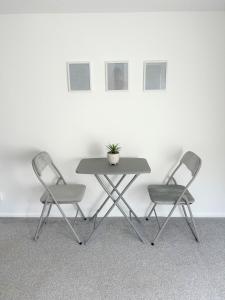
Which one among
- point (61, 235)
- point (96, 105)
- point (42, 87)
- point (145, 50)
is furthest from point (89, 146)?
point (145, 50)

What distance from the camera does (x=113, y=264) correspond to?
1.93 m

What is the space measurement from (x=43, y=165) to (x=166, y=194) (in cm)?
124

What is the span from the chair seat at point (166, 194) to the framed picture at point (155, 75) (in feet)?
3.36

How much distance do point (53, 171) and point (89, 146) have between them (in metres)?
0.50

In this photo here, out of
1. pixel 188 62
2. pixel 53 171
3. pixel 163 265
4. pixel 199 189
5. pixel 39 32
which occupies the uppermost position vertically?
pixel 39 32

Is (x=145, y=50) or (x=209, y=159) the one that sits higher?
(x=145, y=50)

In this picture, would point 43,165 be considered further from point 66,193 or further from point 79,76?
point 79,76

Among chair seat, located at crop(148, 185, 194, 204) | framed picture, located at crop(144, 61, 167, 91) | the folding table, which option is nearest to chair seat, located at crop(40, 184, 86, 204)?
the folding table

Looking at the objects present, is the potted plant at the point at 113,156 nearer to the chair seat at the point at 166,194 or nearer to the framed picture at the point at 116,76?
→ the chair seat at the point at 166,194

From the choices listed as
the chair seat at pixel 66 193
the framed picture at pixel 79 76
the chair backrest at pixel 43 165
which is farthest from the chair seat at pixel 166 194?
the framed picture at pixel 79 76

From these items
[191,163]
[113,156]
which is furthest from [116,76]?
[191,163]

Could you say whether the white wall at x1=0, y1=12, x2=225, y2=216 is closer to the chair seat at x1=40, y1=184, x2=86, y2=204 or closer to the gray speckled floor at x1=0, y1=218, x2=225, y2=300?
the chair seat at x1=40, y1=184, x2=86, y2=204

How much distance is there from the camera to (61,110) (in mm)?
2375

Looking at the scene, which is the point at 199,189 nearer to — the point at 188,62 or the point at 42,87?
the point at 188,62
